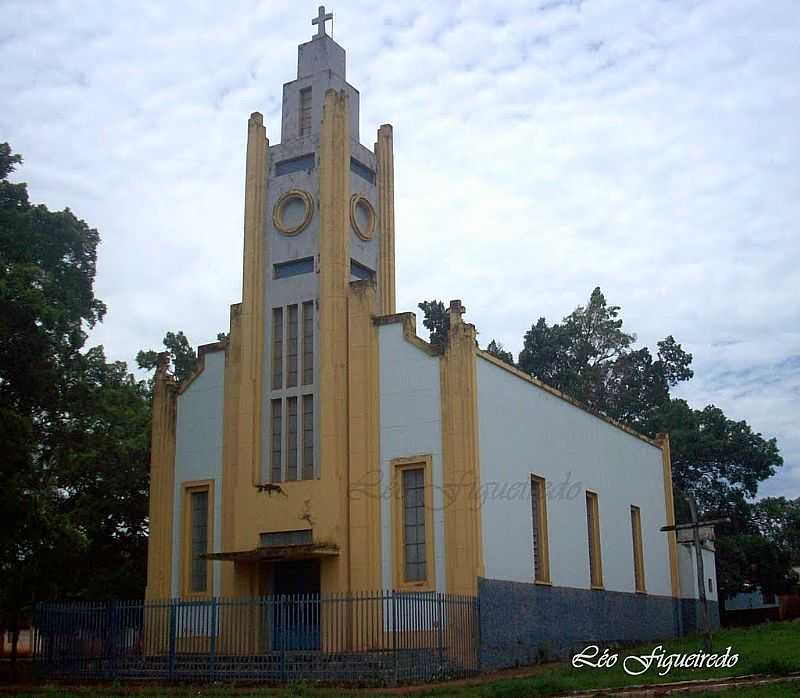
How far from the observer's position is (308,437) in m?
25.9

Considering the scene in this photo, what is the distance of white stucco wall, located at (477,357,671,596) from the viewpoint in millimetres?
24734

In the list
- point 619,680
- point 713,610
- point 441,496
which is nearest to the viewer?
point 619,680

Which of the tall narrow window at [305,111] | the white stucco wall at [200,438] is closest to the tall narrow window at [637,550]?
the white stucco wall at [200,438]

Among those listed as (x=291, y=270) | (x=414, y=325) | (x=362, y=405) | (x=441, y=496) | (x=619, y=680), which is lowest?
(x=619, y=680)

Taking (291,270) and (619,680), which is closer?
(619,680)

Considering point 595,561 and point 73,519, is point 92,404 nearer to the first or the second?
point 73,519

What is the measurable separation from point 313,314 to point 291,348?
3.49 feet

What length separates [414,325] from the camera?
25188 millimetres

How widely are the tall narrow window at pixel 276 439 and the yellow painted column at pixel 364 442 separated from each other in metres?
2.07

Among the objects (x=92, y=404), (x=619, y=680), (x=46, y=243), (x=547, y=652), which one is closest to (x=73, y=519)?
(x=92, y=404)


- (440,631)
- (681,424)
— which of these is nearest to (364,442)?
(440,631)

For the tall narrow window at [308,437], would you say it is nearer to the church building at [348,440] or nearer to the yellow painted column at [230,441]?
the church building at [348,440]

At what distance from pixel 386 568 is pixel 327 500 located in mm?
2122

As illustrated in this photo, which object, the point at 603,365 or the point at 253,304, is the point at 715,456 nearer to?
the point at 603,365
